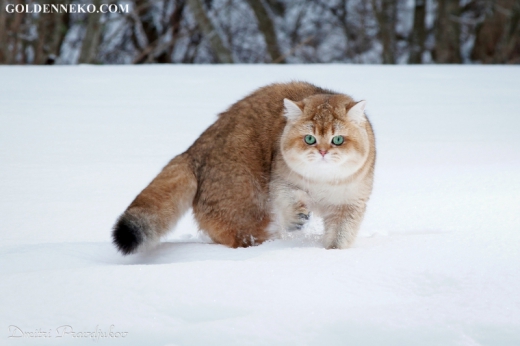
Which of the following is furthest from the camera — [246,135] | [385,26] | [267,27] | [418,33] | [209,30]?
[418,33]

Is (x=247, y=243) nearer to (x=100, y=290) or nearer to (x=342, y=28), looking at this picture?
Result: (x=100, y=290)

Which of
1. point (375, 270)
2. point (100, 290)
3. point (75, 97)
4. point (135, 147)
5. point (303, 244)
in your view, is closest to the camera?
point (100, 290)

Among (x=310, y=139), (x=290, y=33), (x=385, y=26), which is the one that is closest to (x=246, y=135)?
(x=310, y=139)

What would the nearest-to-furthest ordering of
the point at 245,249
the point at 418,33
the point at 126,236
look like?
the point at 126,236 → the point at 245,249 → the point at 418,33

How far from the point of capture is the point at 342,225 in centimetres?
359

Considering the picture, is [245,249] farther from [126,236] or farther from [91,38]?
[91,38]

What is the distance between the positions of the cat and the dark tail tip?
5 centimetres

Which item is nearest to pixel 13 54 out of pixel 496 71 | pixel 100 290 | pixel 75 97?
pixel 75 97

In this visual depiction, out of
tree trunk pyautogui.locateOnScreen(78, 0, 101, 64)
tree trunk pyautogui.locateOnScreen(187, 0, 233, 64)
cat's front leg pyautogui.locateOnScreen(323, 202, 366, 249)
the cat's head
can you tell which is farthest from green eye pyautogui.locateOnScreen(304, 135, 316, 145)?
tree trunk pyautogui.locateOnScreen(78, 0, 101, 64)

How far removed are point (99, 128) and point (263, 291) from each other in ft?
12.4

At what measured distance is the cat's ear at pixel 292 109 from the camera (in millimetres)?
3598

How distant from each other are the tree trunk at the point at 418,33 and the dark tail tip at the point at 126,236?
10.9 meters

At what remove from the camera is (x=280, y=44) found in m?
13.5

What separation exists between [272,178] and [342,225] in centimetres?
44
